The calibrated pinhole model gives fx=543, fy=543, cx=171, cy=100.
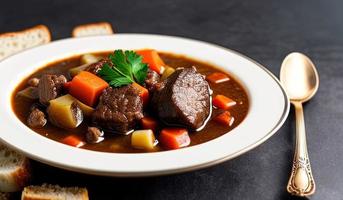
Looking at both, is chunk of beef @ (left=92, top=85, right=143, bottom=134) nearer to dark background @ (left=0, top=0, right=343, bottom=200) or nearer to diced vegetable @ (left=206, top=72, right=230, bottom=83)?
dark background @ (left=0, top=0, right=343, bottom=200)

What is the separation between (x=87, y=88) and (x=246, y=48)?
9.39 feet

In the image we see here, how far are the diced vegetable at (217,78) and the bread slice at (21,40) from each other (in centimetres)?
216

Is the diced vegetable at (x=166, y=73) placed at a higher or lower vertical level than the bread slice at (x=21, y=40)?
higher

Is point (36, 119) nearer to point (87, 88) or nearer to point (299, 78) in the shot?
point (87, 88)

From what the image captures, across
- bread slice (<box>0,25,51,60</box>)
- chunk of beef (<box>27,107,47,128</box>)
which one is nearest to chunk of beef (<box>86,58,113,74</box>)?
chunk of beef (<box>27,107,47,128</box>)

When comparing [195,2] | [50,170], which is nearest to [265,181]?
[50,170]

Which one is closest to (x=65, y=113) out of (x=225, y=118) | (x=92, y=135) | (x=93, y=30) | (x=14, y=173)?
(x=92, y=135)

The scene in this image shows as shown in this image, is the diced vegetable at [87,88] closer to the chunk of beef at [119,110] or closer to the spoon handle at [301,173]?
the chunk of beef at [119,110]

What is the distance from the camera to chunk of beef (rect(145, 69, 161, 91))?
4.64 m

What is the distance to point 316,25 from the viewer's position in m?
7.30

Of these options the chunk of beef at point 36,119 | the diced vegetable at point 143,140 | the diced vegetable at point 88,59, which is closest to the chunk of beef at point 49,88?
the chunk of beef at point 36,119

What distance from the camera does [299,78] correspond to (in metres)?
5.52

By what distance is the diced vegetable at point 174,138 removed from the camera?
4.05 metres

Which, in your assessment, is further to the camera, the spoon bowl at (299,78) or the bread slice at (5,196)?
the spoon bowl at (299,78)
